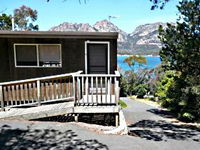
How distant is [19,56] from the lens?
9961 mm

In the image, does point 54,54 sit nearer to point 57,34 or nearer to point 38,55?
point 38,55

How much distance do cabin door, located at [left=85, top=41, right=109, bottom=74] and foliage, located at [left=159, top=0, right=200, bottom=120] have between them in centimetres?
479

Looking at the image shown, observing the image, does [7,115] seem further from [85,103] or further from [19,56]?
[19,56]

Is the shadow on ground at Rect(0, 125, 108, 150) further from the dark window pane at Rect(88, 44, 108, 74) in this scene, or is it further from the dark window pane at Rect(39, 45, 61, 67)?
the dark window pane at Rect(88, 44, 108, 74)

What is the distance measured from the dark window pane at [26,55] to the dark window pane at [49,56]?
319 millimetres

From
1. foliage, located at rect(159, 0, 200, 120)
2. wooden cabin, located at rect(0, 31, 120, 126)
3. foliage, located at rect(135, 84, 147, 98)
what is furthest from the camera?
foliage, located at rect(135, 84, 147, 98)

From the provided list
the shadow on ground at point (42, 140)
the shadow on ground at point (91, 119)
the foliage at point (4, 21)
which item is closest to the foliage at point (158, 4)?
the shadow on ground at point (91, 119)

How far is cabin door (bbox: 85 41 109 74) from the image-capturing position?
32.6 ft

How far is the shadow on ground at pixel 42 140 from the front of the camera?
5121 mm

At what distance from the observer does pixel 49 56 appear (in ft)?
32.9

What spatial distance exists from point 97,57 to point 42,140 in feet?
18.0

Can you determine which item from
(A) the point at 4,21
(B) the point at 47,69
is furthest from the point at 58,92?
(A) the point at 4,21

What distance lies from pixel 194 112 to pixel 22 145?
11.2 metres

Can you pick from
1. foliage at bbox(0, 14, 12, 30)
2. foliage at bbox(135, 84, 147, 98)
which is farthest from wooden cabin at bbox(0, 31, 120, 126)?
foliage at bbox(0, 14, 12, 30)
